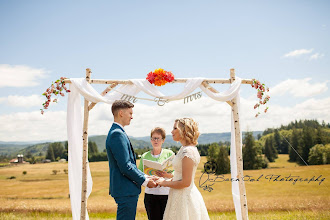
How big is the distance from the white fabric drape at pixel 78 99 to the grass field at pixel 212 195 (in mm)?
2010

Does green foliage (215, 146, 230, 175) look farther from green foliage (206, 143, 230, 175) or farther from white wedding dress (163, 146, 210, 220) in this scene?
white wedding dress (163, 146, 210, 220)

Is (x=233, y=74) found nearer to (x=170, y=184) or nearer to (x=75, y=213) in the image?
(x=170, y=184)

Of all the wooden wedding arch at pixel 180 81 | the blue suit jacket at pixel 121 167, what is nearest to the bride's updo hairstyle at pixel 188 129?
the blue suit jacket at pixel 121 167

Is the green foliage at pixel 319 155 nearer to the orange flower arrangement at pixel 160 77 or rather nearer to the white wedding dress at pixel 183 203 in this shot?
the orange flower arrangement at pixel 160 77

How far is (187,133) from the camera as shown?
3.28m

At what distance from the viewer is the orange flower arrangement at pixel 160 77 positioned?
5715mm

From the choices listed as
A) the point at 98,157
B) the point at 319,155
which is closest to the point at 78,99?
the point at 319,155

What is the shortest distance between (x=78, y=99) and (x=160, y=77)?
1.90 meters

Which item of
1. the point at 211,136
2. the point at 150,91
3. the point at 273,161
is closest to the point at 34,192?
the point at 150,91

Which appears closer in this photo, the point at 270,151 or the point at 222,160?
the point at 222,160

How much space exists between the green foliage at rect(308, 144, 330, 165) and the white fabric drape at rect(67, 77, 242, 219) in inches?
706

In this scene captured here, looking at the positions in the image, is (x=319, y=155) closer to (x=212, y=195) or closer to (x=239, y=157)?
(x=212, y=195)

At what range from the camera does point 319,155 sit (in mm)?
21047

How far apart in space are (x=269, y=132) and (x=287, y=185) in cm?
1187
